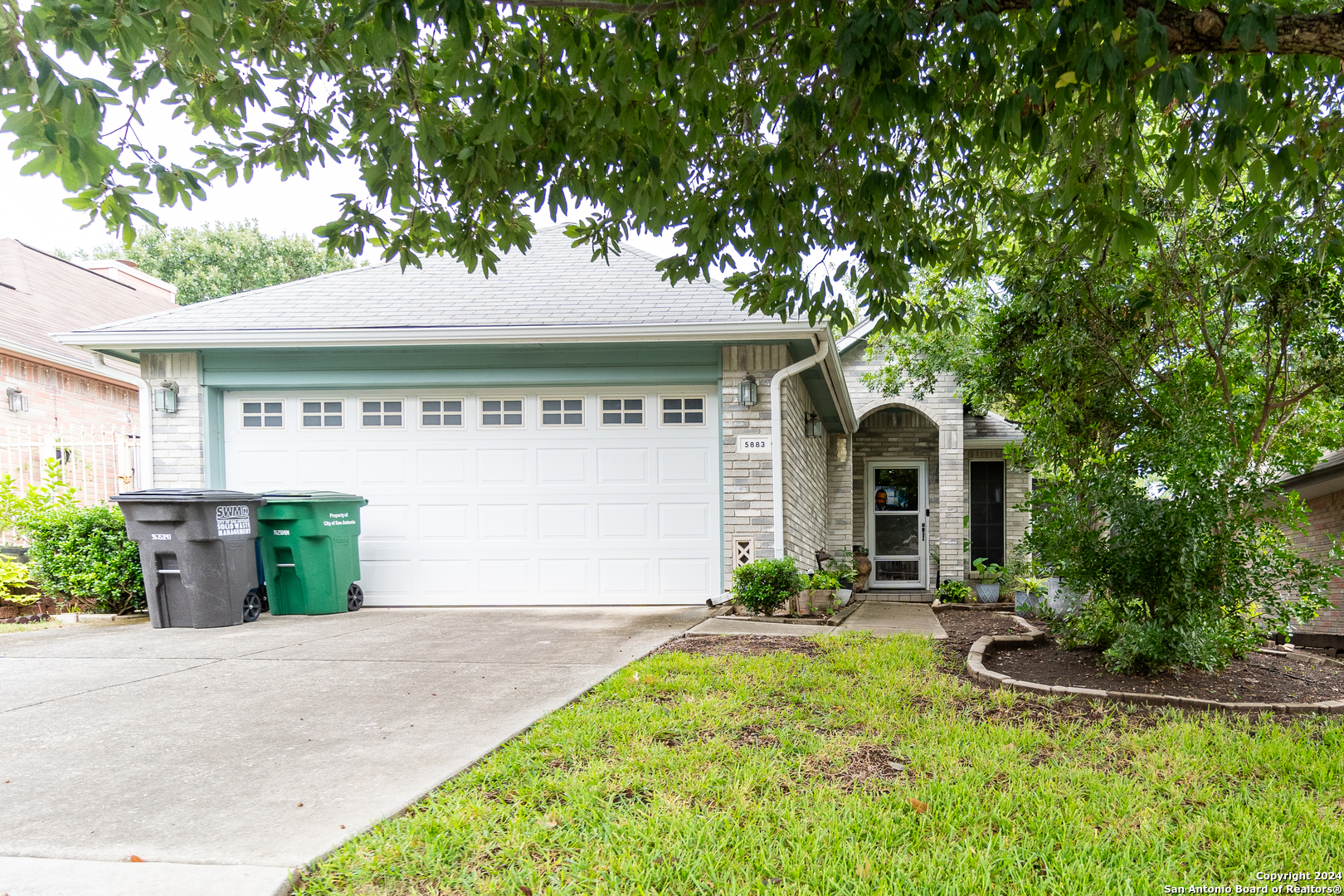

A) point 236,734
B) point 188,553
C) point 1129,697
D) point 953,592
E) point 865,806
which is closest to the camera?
point 865,806

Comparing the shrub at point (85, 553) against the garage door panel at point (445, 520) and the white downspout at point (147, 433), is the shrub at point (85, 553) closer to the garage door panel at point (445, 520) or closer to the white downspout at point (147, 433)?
the white downspout at point (147, 433)

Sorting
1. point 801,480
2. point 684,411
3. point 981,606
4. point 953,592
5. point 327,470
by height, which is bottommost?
point 981,606

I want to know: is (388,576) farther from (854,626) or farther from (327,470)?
(854,626)

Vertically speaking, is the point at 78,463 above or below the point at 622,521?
above

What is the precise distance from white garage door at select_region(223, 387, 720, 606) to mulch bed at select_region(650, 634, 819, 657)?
2203mm

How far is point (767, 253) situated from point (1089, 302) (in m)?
2.23

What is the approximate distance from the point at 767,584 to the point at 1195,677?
3632 millimetres

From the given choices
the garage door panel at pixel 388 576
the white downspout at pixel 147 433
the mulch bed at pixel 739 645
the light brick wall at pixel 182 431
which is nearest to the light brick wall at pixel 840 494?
the garage door panel at pixel 388 576

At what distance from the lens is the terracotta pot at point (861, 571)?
1377cm

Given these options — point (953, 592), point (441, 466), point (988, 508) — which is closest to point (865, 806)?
point (441, 466)

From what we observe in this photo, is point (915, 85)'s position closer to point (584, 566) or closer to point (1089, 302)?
point (1089, 302)

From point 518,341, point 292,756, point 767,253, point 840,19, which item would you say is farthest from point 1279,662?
point 518,341

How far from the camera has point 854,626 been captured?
7.54 m

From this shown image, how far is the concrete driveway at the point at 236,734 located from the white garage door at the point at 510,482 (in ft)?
6.16
